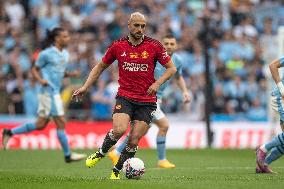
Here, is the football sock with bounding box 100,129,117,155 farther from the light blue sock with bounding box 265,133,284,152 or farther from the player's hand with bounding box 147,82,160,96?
the light blue sock with bounding box 265,133,284,152

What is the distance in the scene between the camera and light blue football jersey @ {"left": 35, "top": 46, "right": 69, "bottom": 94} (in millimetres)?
18234

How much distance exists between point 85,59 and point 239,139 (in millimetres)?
5501

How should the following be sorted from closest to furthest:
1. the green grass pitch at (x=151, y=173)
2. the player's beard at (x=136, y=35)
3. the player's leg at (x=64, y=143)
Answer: the green grass pitch at (x=151, y=173), the player's beard at (x=136, y=35), the player's leg at (x=64, y=143)

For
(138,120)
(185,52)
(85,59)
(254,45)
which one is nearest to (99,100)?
(85,59)

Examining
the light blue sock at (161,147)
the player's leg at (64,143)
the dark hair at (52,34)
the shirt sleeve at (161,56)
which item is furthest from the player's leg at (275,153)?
the dark hair at (52,34)

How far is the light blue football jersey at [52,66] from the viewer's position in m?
18.2

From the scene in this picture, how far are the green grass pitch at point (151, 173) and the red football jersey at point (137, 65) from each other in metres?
1.33

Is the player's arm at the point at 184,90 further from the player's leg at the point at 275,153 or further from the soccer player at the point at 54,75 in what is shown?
the player's leg at the point at 275,153

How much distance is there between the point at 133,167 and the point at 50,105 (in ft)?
19.5

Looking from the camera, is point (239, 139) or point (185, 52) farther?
point (185, 52)

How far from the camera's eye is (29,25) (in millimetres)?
28844

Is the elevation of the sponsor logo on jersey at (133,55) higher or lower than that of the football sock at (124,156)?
higher

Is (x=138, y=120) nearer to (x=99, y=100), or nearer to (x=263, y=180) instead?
(x=263, y=180)

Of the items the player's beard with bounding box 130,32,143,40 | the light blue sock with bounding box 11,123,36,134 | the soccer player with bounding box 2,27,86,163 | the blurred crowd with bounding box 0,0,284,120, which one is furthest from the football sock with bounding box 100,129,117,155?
the blurred crowd with bounding box 0,0,284,120
